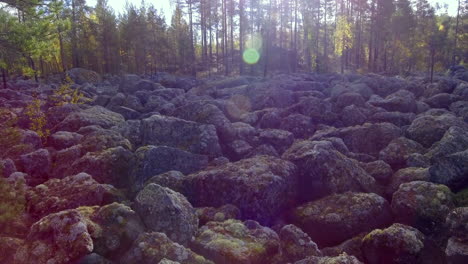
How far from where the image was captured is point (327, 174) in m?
9.61

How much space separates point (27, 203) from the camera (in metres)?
8.39

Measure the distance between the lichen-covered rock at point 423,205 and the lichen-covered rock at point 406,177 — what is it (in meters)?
1.04

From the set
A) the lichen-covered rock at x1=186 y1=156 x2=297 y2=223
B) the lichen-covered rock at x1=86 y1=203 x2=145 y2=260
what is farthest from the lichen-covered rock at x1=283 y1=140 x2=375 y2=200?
the lichen-covered rock at x1=86 y1=203 x2=145 y2=260

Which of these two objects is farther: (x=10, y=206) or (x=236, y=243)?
(x=10, y=206)

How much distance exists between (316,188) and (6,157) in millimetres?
9233

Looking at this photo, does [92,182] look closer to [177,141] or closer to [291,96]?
[177,141]

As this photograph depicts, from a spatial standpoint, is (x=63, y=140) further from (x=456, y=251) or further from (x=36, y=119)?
(x=456, y=251)

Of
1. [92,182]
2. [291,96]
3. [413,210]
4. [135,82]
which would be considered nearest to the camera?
[413,210]

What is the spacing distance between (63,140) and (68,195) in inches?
222

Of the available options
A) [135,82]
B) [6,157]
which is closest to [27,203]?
[6,157]

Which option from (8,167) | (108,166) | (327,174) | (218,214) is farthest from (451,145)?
(8,167)

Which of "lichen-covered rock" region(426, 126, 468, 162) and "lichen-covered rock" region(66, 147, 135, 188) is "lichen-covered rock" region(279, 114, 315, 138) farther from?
"lichen-covered rock" region(66, 147, 135, 188)

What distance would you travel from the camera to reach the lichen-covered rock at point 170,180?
369 inches

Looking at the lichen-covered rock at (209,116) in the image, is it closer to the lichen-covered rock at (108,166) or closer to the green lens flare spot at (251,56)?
the lichen-covered rock at (108,166)
